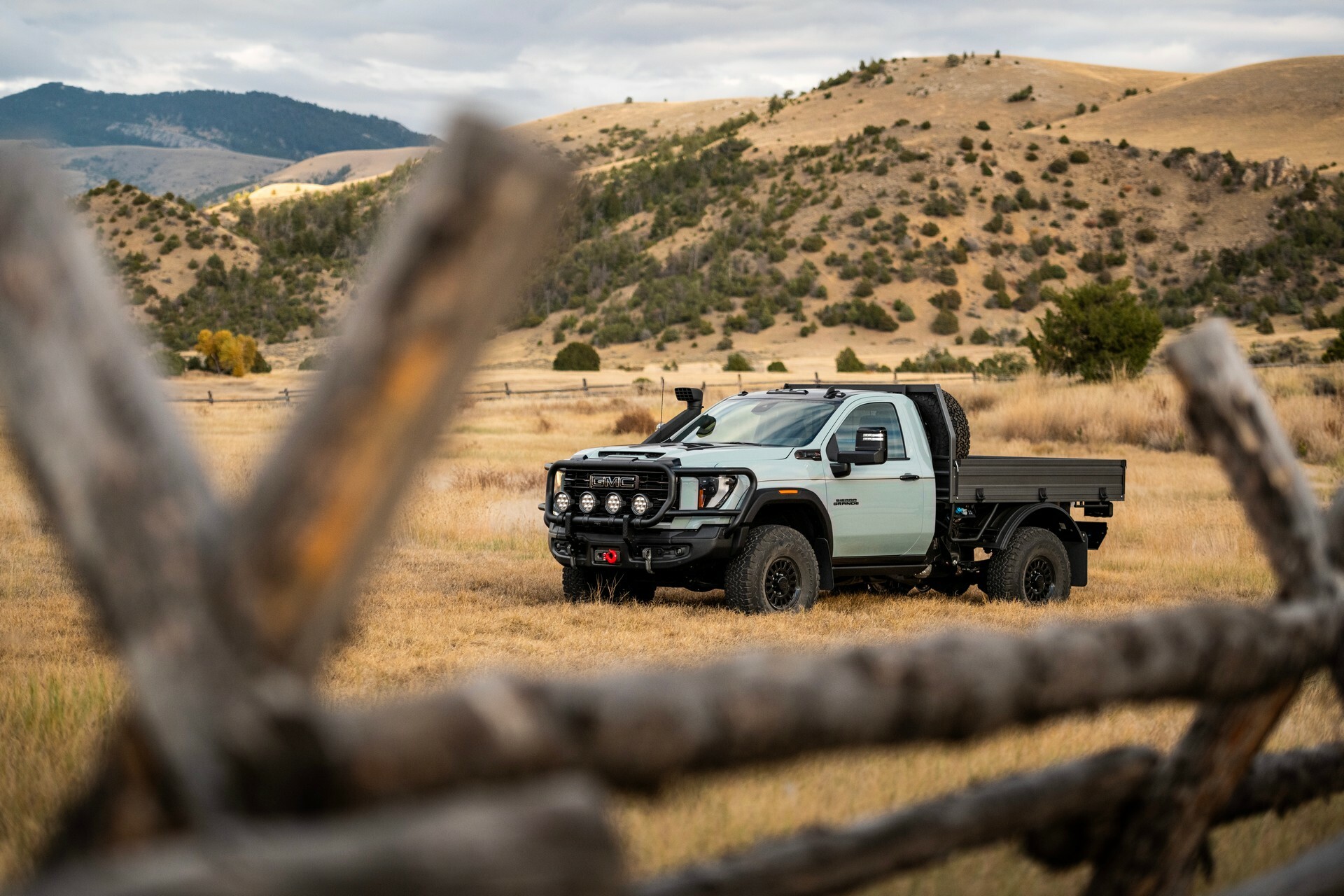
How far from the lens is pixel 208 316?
82500 mm

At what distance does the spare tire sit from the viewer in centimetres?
1160

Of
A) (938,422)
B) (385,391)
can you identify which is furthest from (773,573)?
(385,391)

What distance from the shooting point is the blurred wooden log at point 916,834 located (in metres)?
2.86

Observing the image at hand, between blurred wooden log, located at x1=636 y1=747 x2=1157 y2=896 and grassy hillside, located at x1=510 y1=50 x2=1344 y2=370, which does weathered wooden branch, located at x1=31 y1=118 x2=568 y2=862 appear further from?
grassy hillside, located at x1=510 y1=50 x2=1344 y2=370

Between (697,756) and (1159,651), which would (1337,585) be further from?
(697,756)

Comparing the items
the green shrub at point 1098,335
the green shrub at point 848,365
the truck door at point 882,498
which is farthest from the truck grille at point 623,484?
the green shrub at point 848,365

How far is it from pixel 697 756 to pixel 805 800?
3.05 m

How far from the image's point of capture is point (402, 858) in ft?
5.62

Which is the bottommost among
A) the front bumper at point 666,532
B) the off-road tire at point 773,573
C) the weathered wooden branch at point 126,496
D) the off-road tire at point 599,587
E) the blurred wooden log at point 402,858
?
the off-road tire at point 599,587

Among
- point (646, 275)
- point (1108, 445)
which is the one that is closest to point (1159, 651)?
point (1108, 445)

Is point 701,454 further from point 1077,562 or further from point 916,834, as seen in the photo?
point 916,834

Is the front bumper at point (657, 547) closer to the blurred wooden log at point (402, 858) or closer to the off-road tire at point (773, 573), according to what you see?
the off-road tire at point (773, 573)

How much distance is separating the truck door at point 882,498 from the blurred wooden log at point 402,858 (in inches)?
368

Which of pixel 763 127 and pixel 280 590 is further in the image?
pixel 763 127
